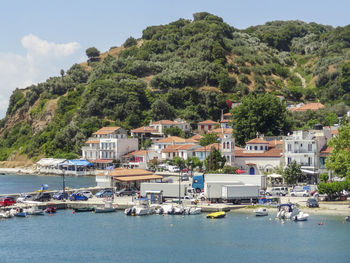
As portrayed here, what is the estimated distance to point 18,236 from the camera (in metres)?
55.3

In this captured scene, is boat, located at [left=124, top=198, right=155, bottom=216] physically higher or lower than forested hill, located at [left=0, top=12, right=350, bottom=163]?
lower

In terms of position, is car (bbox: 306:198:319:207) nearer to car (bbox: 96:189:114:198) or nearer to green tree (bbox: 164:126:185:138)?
car (bbox: 96:189:114:198)

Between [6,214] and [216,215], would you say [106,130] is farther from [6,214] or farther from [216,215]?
[216,215]

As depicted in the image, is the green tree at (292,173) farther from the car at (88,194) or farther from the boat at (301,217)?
the car at (88,194)

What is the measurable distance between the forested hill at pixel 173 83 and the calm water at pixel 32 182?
1255cm

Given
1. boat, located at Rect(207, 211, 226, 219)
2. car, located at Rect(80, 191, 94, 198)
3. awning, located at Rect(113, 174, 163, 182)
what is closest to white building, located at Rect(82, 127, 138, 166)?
awning, located at Rect(113, 174, 163, 182)

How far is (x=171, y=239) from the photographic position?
52.8 metres

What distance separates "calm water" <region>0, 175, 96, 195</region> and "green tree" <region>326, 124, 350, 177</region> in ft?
125

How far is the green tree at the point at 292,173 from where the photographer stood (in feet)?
253

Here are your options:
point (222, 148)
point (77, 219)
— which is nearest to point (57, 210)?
point (77, 219)

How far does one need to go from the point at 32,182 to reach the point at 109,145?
19.4 meters

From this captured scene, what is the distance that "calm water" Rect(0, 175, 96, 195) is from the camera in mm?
89575

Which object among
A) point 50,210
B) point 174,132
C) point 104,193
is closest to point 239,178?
point 104,193

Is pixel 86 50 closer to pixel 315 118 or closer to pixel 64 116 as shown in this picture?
pixel 64 116
